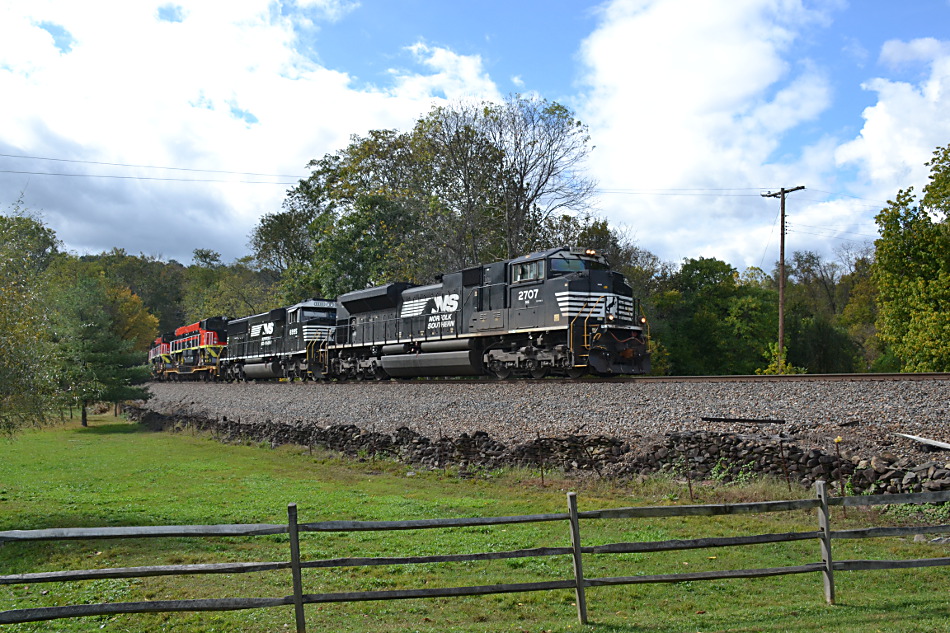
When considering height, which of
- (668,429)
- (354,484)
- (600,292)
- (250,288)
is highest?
(250,288)

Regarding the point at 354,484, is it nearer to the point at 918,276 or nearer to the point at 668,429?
the point at 668,429

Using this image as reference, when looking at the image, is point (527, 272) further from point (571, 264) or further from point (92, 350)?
point (92, 350)

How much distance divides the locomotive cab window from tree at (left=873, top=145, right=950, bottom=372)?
22242 mm

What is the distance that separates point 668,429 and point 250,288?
217 feet

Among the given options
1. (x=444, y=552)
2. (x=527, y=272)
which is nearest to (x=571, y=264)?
(x=527, y=272)

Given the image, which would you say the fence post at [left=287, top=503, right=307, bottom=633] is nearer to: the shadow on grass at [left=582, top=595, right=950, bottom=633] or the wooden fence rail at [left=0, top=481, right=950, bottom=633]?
the wooden fence rail at [left=0, top=481, right=950, bottom=633]

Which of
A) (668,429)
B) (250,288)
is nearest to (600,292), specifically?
(668,429)

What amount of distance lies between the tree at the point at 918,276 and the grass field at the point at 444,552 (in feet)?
89.1

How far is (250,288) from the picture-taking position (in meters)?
73.2

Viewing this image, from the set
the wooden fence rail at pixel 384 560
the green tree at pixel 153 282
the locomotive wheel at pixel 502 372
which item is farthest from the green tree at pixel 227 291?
the wooden fence rail at pixel 384 560

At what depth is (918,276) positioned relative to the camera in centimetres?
3403

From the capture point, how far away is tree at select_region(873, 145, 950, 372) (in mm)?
32281

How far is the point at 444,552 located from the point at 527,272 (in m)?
13.5

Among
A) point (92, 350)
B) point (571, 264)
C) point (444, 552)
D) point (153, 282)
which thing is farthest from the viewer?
point (153, 282)
